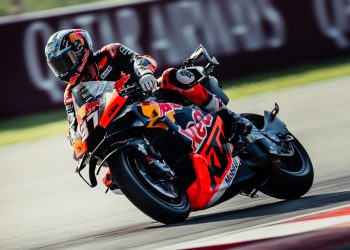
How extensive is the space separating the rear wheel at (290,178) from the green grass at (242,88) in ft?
23.3

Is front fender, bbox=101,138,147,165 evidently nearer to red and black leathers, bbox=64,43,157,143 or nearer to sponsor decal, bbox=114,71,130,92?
sponsor decal, bbox=114,71,130,92

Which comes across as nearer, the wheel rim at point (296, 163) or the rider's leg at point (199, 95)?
the rider's leg at point (199, 95)

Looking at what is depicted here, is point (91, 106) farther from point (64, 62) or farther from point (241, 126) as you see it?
point (241, 126)

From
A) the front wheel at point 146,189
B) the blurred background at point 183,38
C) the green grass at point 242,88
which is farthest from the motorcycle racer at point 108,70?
the blurred background at point 183,38

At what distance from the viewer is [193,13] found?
16.7 meters

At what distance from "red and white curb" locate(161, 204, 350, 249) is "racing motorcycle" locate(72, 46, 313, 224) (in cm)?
72

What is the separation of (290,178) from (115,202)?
1999 millimetres

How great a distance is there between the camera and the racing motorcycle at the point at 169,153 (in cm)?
624

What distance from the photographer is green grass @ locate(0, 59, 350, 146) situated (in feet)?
47.4

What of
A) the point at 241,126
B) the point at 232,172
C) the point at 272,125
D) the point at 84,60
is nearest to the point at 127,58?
the point at 84,60

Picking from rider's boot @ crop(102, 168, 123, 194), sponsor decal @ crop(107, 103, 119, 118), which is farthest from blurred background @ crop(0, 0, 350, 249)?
sponsor decal @ crop(107, 103, 119, 118)

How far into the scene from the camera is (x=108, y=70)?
22.4 ft

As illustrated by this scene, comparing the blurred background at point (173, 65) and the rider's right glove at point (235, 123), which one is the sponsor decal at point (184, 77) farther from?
the blurred background at point (173, 65)

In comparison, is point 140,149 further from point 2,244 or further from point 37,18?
point 37,18
